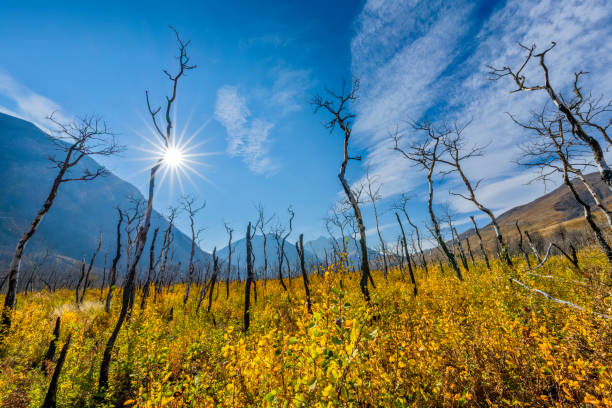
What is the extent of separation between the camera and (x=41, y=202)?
148 metres

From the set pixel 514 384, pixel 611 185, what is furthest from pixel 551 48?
pixel 514 384

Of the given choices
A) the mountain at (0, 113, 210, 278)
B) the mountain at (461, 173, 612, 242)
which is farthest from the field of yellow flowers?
the mountain at (0, 113, 210, 278)

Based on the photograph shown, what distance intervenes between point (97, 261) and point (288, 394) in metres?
213

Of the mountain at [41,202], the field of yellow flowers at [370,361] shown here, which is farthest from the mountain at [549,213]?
the mountain at [41,202]

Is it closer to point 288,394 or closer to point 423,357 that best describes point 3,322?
point 288,394

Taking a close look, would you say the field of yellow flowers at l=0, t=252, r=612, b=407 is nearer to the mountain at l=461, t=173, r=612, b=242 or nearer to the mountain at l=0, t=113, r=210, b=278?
the mountain at l=461, t=173, r=612, b=242

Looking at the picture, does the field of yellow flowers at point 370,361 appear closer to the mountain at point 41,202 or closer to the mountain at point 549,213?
the mountain at point 549,213

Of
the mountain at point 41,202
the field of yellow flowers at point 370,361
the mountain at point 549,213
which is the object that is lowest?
the field of yellow flowers at point 370,361

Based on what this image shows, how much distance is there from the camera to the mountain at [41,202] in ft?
431

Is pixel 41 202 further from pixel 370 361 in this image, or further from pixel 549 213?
pixel 549 213

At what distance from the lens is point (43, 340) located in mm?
7543

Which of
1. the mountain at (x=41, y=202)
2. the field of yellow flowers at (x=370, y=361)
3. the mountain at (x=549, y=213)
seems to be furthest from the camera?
the mountain at (x=41, y=202)


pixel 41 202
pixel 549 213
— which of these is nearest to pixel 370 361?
pixel 549 213

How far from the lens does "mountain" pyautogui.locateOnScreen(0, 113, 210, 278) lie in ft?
431
